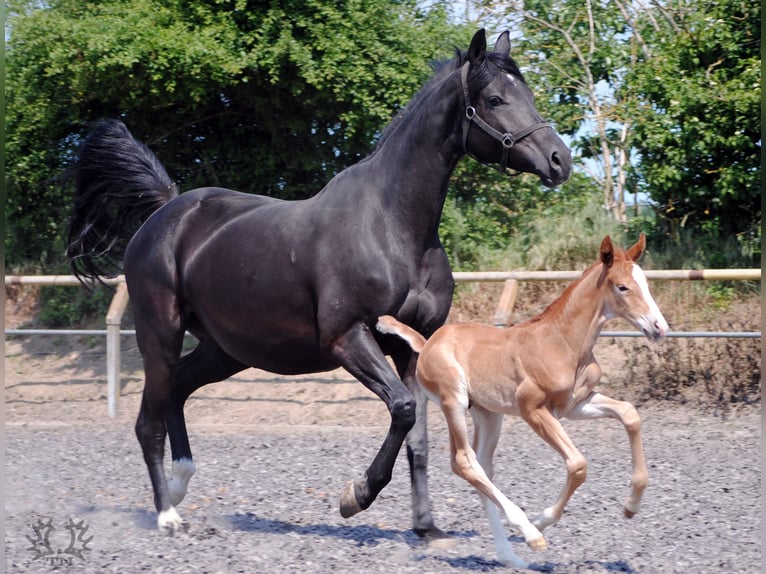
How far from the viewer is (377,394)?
4.50 metres

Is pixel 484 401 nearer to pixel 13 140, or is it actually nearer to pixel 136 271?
pixel 136 271

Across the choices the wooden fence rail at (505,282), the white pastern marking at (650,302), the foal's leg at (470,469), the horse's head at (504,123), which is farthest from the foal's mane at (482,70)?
the wooden fence rail at (505,282)

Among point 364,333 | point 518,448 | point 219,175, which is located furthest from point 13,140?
point 364,333

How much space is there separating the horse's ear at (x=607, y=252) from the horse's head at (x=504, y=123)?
1.67ft

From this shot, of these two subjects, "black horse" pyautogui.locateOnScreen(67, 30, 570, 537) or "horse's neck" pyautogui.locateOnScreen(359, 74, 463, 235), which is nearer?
"black horse" pyautogui.locateOnScreen(67, 30, 570, 537)

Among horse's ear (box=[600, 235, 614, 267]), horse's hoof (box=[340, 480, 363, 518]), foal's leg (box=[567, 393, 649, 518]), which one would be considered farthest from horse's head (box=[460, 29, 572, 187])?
horse's hoof (box=[340, 480, 363, 518])

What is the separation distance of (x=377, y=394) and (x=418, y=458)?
1.61 ft

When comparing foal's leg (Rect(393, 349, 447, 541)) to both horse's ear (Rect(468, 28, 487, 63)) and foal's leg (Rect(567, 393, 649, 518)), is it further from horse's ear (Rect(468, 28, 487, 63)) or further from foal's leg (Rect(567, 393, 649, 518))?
horse's ear (Rect(468, 28, 487, 63))

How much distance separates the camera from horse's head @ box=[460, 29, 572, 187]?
4344mm

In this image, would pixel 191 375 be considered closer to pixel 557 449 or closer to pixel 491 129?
pixel 491 129

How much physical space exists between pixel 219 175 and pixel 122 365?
246 cm

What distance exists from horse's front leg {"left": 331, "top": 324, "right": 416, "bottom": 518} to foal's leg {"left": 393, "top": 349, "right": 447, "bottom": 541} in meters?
0.28

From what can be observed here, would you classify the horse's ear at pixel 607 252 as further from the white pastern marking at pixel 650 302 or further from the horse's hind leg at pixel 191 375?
the horse's hind leg at pixel 191 375
